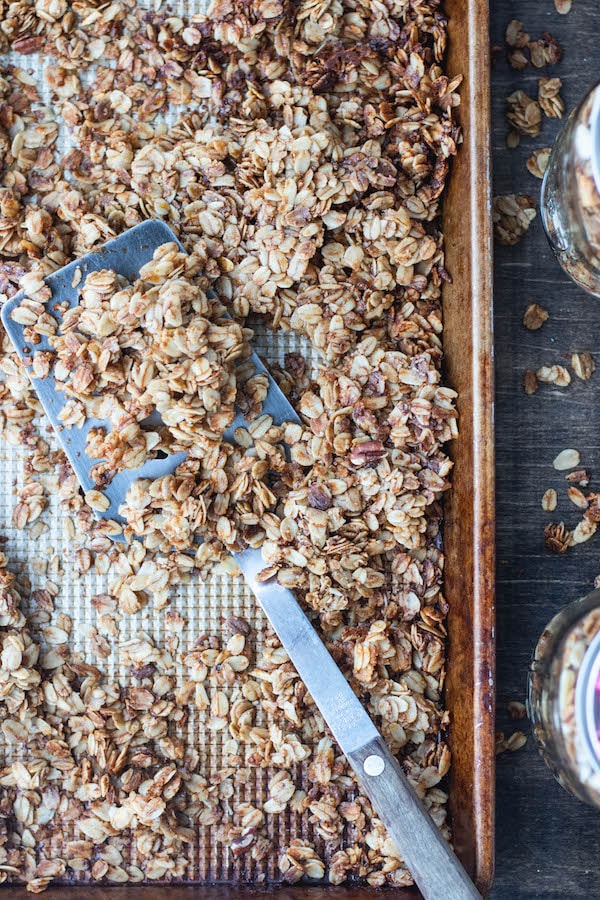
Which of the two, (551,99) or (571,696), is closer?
(571,696)

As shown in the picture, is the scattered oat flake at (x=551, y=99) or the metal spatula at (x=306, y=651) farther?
the scattered oat flake at (x=551, y=99)

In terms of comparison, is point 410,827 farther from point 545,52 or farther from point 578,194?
point 545,52

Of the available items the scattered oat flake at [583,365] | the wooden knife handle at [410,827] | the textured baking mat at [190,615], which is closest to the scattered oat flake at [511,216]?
the scattered oat flake at [583,365]

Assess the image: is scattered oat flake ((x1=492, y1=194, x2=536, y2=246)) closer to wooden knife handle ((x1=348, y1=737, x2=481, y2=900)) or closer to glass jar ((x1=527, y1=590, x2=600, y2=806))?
glass jar ((x1=527, y1=590, x2=600, y2=806))

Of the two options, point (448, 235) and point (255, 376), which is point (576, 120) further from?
point (255, 376)

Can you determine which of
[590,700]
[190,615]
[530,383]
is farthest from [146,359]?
[590,700]

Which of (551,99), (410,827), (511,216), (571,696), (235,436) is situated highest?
(551,99)

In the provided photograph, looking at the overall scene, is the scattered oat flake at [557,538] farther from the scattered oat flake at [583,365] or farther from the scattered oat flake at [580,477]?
the scattered oat flake at [583,365]
